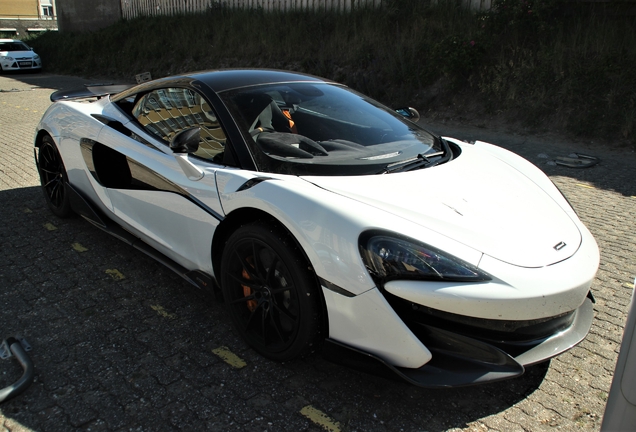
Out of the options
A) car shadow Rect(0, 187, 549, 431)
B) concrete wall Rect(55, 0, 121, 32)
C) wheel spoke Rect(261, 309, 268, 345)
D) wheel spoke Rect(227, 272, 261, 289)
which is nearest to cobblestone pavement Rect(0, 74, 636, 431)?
car shadow Rect(0, 187, 549, 431)

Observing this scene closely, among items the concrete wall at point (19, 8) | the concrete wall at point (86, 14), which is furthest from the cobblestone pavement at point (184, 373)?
the concrete wall at point (19, 8)

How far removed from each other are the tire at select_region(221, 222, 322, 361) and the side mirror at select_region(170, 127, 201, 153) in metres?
0.60

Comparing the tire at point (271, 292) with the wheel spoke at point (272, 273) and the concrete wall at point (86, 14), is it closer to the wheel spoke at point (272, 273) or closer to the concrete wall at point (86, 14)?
the wheel spoke at point (272, 273)

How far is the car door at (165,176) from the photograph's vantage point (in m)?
2.91

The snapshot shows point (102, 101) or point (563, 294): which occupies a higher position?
point (102, 101)

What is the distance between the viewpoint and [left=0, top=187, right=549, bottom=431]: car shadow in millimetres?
2297

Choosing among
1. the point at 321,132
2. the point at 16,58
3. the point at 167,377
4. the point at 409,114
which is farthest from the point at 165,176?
the point at 16,58

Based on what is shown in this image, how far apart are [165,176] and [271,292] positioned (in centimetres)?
106

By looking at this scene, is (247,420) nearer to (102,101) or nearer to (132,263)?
(132,263)

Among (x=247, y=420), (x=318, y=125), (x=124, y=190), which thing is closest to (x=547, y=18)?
(x=318, y=125)

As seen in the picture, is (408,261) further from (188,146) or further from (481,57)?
(481,57)

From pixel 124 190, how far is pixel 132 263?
23.3 inches

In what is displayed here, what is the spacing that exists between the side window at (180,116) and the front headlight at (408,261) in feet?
3.89

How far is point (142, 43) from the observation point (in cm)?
2048
